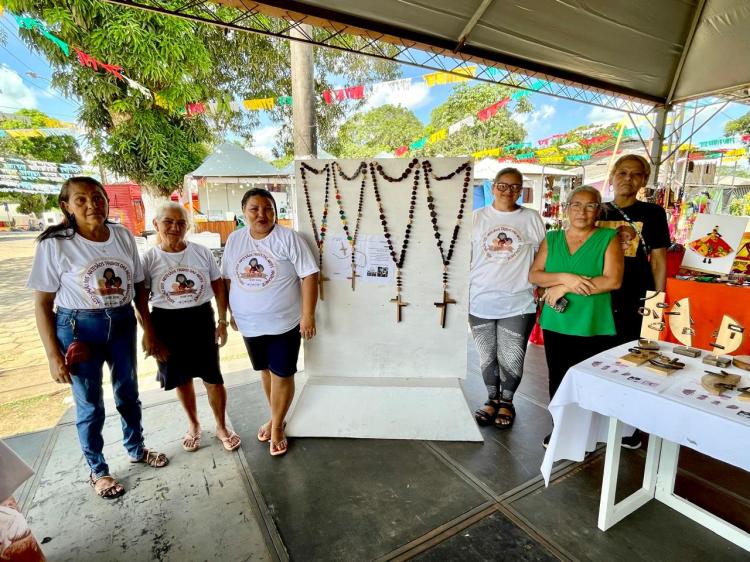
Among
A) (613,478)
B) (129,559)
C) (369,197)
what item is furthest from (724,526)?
(129,559)

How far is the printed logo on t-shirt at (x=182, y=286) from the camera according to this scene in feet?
6.26

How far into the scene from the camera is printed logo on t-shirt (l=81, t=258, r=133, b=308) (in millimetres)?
1677

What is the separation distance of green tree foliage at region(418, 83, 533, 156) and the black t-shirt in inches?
588

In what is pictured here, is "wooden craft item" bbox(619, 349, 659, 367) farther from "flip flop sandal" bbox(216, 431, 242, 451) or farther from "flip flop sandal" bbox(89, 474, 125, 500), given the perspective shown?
"flip flop sandal" bbox(89, 474, 125, 500)

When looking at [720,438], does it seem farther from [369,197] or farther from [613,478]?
[369,197]

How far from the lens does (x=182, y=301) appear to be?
76.2 inches

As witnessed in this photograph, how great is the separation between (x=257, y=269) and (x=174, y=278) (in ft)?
1.31

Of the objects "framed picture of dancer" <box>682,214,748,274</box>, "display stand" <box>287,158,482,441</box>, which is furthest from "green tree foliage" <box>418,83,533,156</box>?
"display stand" <box>287,158,482,441</box>

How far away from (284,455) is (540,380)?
1.99 meters

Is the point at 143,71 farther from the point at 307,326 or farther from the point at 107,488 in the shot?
the point at 107,488

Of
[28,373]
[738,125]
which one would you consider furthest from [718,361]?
[738,125]

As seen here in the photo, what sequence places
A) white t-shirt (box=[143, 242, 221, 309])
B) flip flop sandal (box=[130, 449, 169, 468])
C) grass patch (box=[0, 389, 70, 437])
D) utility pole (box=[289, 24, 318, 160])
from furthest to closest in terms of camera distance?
utility pole (box=[289, 24, 318, 160]) → grass patch (box=[0, 389, 70, 437]) → flip flop sandal (box=[130, 449, 169, 468]) → white t-shirt (box=[143, 242, 221, 309])

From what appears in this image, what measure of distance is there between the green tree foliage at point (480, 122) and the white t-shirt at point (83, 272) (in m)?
15.9

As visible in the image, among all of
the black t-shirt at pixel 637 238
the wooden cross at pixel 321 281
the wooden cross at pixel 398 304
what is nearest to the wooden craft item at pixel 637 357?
the black t-shirt at pixel 637 238
